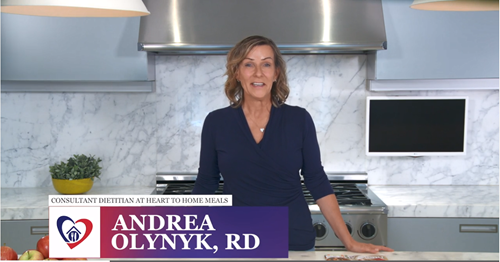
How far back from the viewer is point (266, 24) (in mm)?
2428

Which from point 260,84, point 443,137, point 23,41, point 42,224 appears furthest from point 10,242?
point 443,137

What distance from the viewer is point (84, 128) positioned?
2900 millimetres

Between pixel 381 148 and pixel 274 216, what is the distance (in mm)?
2016

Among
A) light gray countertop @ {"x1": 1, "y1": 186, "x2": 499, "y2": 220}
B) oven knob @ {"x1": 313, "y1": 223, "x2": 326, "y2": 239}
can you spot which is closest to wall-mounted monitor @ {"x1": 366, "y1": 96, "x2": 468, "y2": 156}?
light gray countertop @ {"x1": 1, "y1": 186, "x2": 499, "y2": 220}

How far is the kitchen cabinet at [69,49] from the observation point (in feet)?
8.20

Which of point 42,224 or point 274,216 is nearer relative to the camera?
point 274,216

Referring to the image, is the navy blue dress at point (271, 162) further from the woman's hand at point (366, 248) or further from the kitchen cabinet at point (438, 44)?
the kitchen cabinet at point (438, 44)

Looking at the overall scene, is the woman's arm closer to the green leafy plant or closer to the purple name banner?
the purple name banner

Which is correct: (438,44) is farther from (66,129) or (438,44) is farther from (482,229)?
(66,129)

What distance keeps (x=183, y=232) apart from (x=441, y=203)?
1.81 metres

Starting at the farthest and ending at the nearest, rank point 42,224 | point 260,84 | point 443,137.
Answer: point 443,137
point 42,224
point 260,84

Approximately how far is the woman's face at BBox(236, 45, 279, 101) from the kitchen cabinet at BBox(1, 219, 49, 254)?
1.30 m

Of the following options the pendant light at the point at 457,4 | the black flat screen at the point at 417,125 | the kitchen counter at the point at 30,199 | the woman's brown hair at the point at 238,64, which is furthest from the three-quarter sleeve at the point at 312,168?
the kitchen counter at the point at 30,199

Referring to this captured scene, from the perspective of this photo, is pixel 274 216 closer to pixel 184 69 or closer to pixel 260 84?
pixel 260 84
